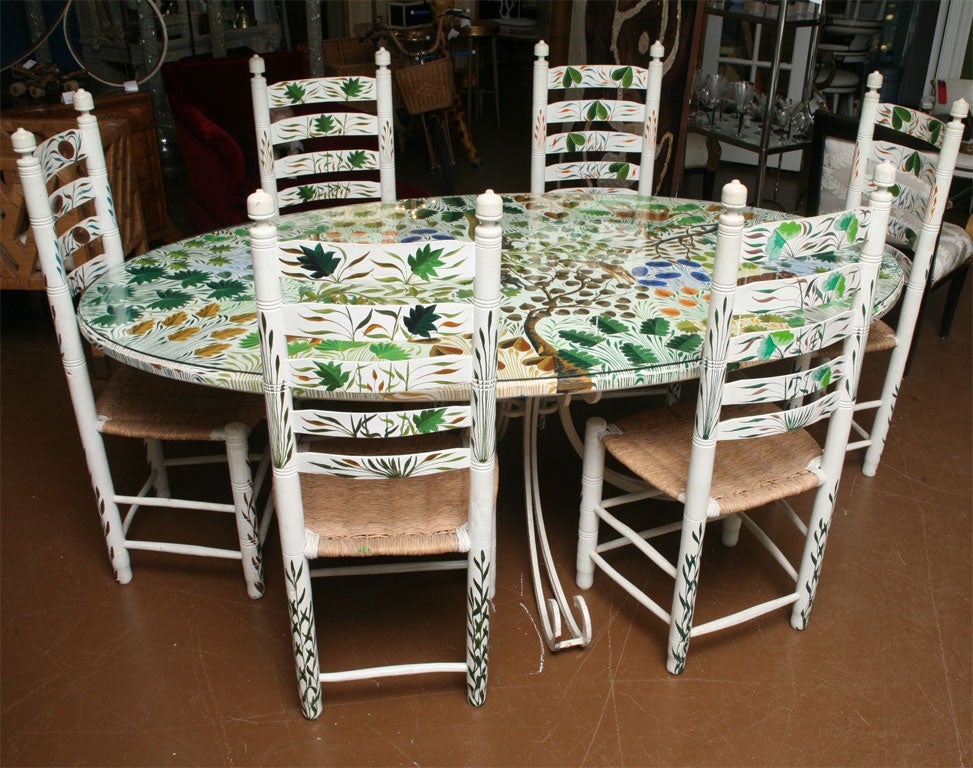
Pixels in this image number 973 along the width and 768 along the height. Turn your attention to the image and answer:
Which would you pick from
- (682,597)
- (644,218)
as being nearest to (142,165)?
(644,218)

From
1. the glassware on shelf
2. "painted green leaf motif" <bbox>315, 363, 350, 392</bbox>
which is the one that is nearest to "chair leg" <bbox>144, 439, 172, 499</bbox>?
"painted green leaf motif" <bbox>315, 363, 350, 392</bbox>

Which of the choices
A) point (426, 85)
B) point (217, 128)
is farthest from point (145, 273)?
point (426, 85)

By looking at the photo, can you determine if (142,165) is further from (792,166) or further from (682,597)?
(792,166)

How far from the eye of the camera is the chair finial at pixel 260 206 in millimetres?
1311

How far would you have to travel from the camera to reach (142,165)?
14.1 ft

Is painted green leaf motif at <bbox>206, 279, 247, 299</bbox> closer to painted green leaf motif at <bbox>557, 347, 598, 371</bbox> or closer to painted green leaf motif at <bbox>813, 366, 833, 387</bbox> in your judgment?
painted green leaf motif at <bbox>557, 347, 598, 371</bbox>

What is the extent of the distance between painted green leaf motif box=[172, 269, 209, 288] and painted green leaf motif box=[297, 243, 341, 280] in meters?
0.70

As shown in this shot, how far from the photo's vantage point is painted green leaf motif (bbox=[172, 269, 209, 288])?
2.04m

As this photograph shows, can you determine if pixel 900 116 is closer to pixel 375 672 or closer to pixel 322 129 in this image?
pixel 322 129

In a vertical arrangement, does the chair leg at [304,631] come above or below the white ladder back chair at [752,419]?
below

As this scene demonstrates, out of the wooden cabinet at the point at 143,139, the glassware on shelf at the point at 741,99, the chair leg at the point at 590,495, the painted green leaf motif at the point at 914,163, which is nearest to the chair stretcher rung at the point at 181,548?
the chair leg at the point at 590,495

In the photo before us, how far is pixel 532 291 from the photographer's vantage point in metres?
2.00

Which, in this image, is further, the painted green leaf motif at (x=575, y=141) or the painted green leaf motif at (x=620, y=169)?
the painted green leaf motif at (x=620, y=169)

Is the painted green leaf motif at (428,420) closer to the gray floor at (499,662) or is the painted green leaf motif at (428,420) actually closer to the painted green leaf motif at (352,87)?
the gray floor at (499,662)
